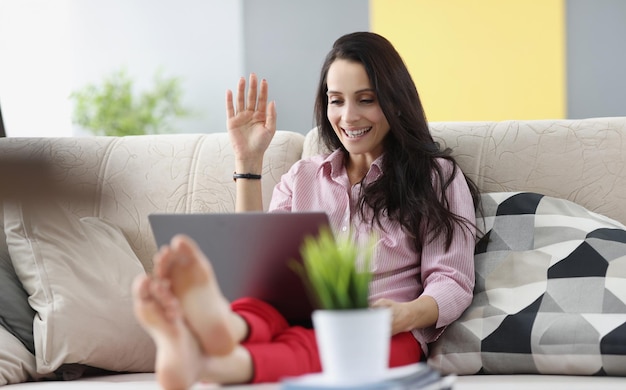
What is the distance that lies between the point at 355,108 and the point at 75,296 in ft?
2.78

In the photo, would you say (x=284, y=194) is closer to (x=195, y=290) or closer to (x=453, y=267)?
(x=453, y=267)

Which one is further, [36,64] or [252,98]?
[36,64]

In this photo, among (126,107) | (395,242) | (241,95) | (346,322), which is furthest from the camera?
(126,107)

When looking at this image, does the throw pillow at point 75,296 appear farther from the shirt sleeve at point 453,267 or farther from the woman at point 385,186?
the shirt sleeve at point 453,267

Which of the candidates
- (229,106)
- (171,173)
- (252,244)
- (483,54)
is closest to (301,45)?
(483,54)

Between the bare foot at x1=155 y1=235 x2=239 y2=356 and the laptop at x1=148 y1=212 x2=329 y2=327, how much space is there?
29 centimetres

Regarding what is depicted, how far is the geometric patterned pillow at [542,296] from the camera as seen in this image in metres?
1.77

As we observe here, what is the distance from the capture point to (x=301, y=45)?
547 cm

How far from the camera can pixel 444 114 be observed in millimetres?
5293

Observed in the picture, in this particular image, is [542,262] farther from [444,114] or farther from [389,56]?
[444,114]

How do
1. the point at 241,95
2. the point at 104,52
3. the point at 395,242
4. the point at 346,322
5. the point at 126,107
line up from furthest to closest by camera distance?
the point at 104,52 < the point at 126,107 < the point at 241,95 < the point at 395,242 < the point at 346,322

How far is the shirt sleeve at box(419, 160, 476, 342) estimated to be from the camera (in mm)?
1867

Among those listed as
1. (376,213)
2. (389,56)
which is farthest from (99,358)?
(389,56)

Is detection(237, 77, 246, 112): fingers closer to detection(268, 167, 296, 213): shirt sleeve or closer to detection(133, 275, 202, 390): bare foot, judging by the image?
detection(268, 167, 296, 213): shirt sleeve
